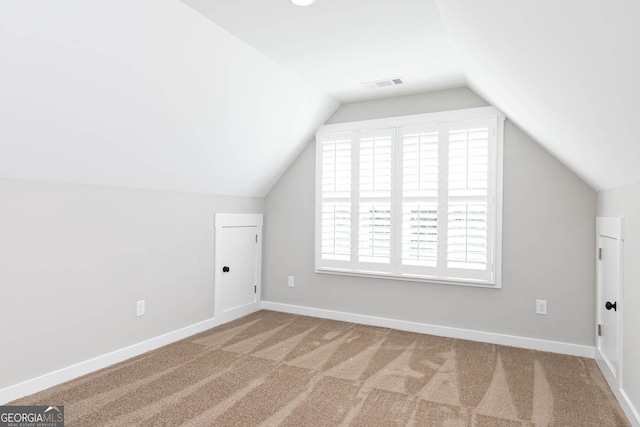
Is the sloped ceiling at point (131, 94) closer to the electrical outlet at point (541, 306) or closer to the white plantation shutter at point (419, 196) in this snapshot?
the white plantation shutter at point (419, 196)

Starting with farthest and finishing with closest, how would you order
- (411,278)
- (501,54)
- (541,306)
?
(411,278) < (541,306) < (501,54)

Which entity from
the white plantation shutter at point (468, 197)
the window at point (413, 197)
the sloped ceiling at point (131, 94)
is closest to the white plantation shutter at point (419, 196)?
the window at point (413, 197)

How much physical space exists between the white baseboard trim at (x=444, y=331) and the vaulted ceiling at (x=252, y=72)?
1.40 metres

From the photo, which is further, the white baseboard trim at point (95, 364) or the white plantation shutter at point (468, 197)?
the white plantation shutter at point (468, 197)

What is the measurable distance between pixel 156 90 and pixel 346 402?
232cm

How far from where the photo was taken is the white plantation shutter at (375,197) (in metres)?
3.96

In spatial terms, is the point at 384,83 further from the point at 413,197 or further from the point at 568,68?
the point at 568,68

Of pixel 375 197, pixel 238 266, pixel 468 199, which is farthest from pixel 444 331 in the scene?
pixel 238 266

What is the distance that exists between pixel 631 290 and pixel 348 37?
234 centimetres

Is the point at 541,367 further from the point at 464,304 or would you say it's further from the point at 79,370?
the point at 79,370

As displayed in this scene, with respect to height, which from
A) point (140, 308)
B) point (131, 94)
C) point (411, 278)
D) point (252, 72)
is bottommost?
point (140, 308)

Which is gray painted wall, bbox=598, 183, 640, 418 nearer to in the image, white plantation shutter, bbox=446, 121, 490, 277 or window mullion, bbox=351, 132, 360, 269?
white plantation shutter, bbox=446, 121, 490, 277

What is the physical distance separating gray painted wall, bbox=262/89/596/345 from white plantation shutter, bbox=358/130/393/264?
26 cm

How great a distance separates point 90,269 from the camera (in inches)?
109
